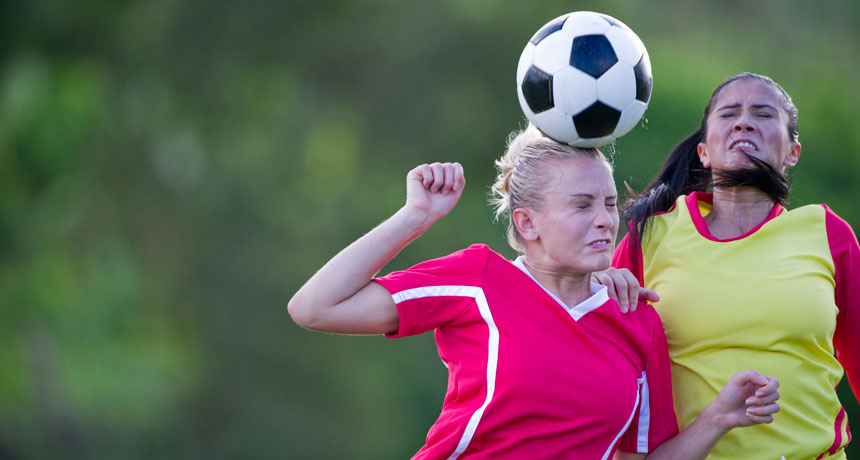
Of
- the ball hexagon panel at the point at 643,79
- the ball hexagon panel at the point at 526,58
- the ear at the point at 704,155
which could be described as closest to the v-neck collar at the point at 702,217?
the ear at the point at 704,155

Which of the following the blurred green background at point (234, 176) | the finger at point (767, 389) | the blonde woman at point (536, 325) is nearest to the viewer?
the finger at point (767, 389)

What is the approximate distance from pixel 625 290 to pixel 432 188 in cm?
78

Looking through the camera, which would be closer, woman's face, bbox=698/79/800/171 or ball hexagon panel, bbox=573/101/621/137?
ball hexagon panel, bbox=573/101/621/137

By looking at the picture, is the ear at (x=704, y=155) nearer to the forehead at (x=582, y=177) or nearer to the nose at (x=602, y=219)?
the forehead at (x=582, y=177)

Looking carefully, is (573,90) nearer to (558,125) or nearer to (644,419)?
(558,125)

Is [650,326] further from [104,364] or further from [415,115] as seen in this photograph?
[104,364]

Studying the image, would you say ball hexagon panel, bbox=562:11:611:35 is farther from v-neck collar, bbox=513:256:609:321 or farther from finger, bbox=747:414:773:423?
finger, bbox=747:414:773:423

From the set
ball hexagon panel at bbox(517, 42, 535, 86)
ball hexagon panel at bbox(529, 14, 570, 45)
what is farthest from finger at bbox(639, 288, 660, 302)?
ball hexagon panel at bbox(529, 14, 570, 45)

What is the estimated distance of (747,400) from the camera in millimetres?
3111

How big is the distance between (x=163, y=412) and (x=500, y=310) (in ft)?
35.1

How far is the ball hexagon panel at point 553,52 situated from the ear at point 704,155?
2.46 ft

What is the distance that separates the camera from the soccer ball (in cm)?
351

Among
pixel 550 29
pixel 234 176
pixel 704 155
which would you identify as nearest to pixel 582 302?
pixel 704 155

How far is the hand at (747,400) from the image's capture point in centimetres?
310
